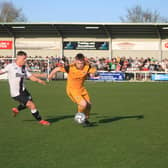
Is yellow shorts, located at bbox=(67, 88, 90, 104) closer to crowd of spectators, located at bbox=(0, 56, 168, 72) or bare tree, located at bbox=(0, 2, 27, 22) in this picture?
crowd of spectators, located at bbox=(0, 56, 168, 72)

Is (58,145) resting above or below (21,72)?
below

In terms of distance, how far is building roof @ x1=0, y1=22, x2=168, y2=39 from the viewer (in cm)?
4041

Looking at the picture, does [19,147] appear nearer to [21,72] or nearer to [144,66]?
[21,72]

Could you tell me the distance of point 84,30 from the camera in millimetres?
41938

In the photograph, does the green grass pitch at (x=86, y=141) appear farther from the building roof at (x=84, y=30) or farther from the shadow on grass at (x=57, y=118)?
the building roof at (x=84, y=30)

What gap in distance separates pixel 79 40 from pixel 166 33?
770 centimetres

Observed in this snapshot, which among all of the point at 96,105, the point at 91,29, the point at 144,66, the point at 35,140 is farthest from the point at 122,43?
the point at 35,140

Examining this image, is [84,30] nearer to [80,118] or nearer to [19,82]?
[19,82]

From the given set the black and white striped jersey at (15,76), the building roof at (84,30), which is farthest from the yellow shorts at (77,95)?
the building roof at (84,30)

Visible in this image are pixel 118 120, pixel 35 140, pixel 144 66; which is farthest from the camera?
pixel 144 66

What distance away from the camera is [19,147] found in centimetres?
793

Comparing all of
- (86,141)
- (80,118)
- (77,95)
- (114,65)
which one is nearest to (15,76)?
(77,95)

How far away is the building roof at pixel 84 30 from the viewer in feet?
133

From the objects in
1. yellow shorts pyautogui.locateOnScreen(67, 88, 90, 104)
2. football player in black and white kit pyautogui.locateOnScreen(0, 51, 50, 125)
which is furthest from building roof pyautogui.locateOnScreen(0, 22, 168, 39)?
football player in black and white kit pyautogui.locateOnScreen(0, 51, 50, 125)
